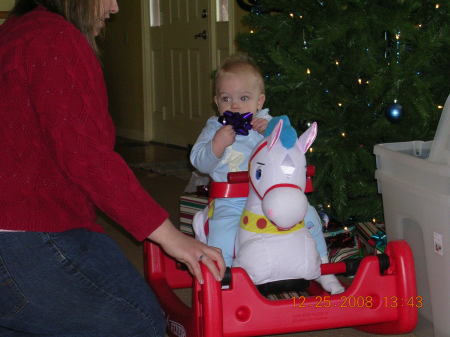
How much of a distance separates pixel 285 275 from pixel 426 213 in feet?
1.06

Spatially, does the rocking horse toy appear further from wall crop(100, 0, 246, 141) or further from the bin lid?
wall crop(100, 0, 246, 141)

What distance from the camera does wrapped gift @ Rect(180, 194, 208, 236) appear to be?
2.18 meters

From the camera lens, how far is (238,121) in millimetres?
1565

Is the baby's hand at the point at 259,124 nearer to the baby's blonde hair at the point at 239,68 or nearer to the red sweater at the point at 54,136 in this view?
the baby's blonde hair at the point at 239,68

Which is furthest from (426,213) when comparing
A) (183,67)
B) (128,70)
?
(128,70)

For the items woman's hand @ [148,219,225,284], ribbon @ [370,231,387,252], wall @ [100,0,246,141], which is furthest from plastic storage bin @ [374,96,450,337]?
wall @ [100,0,246,141]

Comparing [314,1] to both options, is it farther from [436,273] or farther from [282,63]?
[436,273]

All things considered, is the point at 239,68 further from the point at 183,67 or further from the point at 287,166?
the point at 183,67

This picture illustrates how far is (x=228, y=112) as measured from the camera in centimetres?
158

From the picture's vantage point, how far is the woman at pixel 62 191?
2.90 feet

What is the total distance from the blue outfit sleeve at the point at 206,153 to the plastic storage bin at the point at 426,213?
0.41 m

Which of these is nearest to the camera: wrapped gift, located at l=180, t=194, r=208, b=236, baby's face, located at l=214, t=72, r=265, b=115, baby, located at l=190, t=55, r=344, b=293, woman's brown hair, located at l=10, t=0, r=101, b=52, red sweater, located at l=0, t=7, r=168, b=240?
red sweater, located at l=0, t=7, r=168, b=240

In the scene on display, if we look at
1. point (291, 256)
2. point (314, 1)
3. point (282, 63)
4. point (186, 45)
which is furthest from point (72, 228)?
point (186, 45)

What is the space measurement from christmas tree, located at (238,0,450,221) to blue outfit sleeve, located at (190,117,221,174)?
0.99ft
